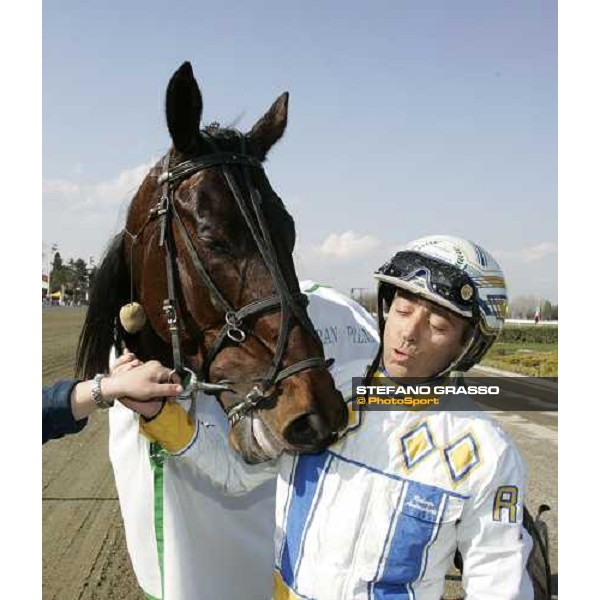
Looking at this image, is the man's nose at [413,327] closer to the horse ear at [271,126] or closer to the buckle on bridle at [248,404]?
the buckle on bridle at [248,404]

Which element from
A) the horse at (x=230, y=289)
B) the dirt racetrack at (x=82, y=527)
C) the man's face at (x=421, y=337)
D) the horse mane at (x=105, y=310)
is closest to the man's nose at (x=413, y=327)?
the man's face at (x=421, y=337)

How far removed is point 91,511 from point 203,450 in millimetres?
4157

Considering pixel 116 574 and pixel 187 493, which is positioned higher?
pixel 187 493

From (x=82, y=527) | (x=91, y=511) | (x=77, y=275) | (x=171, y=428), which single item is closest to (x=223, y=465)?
(x=171, y=428)

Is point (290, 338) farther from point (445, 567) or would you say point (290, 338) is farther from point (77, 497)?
point (77, 497)

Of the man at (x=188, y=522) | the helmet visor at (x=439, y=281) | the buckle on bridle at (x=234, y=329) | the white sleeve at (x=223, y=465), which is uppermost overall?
the helmet visor at (x=439, y=281)

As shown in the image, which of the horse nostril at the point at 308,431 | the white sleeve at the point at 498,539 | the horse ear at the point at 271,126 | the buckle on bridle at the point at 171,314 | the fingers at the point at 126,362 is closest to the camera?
the white sleeve at the point at 498,539

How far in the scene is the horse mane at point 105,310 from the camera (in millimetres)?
2494

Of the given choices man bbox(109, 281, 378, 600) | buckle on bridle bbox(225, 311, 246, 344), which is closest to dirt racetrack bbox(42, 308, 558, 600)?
man bbox(109, 281, 378, 600)

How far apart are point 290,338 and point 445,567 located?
78cm

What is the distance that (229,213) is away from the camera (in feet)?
6.61

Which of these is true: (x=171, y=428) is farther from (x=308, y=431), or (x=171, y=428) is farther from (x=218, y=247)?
(x=218, y=247)

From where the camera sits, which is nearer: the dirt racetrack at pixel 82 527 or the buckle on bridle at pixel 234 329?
the buckle on bridle at pixel 234 329
